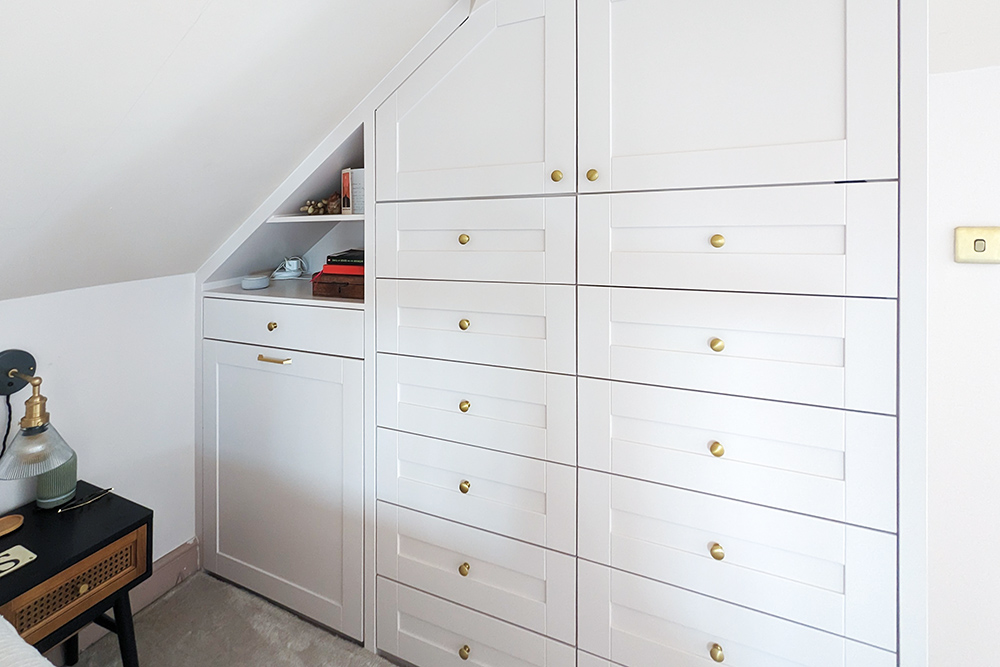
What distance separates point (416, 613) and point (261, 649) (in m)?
0.58

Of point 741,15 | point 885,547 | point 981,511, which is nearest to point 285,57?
point 741,15

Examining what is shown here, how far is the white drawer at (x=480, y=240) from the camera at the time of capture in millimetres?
1577

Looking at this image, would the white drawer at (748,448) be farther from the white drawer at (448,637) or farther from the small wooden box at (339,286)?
the small wooden box at (339,286)

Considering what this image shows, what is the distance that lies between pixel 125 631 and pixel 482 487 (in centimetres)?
115

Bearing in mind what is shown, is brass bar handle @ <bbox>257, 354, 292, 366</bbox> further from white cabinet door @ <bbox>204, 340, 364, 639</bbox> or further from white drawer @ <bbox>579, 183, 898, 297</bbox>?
white drawer @ <bbox>579, 183, 898, 297</bbox>

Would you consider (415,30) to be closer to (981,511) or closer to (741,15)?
Result: (741,15)

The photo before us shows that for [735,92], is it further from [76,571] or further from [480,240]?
[76,571]

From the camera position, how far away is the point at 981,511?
1.46 metres

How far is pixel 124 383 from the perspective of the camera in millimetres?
2096

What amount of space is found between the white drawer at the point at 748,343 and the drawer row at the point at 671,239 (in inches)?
1.5

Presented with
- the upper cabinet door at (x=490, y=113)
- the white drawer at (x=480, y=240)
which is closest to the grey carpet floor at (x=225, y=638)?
the white drawer at (x=480, y=240)

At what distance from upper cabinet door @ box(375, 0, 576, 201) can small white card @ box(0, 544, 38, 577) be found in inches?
54.4

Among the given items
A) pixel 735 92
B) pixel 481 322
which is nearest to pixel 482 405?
pixel 481 322

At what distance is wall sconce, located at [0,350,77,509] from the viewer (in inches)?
63.1
